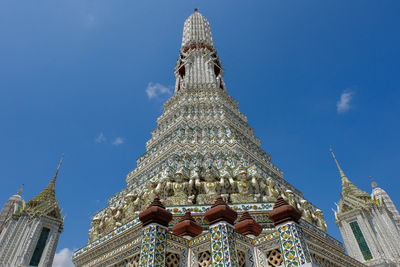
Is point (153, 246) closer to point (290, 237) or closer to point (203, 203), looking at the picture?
point (290, 237)

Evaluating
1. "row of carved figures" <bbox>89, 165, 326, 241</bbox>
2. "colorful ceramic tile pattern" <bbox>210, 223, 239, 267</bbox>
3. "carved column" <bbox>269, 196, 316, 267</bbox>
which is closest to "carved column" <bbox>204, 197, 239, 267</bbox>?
"colorful ceramic tile pattern" <bbox>210, 223, 239, 267</bbox>

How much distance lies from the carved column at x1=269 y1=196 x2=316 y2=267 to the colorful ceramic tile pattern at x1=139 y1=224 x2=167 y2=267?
1.71m

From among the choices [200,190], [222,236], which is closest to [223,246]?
[222,236]

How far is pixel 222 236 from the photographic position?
4.45m

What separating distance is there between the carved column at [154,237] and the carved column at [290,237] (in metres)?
1.69

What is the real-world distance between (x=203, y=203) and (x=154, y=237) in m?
5.11

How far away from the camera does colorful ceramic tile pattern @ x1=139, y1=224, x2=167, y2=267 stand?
4.15m

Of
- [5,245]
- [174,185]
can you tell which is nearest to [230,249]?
[174,185]

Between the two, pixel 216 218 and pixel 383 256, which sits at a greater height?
pixel 383 256

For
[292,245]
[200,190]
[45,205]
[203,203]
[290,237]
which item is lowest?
[292,245]

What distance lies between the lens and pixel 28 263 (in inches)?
678

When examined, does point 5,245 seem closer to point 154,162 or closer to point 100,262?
point 154,162

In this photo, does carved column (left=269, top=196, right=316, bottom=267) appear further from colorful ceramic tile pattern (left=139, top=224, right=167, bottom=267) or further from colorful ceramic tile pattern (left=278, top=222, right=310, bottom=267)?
colorful ceramic tile pattern (left=139, top=224, right=167, bottom=267)

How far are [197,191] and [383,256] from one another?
13483 millimetres
